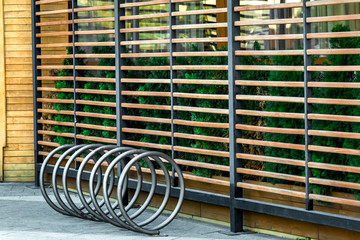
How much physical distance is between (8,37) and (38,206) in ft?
10.4

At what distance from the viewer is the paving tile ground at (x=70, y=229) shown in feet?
23.0

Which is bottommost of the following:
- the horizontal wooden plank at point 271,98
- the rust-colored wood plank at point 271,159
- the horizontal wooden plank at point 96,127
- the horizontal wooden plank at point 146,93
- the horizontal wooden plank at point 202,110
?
the rust-colored wood plank at point 271,159

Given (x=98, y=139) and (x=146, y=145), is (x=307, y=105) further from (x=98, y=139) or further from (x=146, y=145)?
(x=98, y=139)

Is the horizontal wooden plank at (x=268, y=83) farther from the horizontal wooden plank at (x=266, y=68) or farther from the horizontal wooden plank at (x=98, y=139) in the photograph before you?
the horizontal wooden plank at (x=98, y=139)

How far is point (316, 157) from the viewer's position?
6.40 metres

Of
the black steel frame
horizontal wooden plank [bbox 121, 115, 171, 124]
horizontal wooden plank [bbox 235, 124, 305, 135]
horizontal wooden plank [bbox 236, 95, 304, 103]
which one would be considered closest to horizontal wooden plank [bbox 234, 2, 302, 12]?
the black steel frame

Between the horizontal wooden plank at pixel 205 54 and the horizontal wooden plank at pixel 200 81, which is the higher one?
the horizontal wooden plank at pixel 205 54

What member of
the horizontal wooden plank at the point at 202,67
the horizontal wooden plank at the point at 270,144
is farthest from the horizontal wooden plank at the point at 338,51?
the horizontal wooden plank at the point at 202,67

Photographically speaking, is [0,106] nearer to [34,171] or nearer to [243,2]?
[34,171]

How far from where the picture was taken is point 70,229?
742 cm

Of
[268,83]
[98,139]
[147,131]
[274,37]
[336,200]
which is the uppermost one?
[274,37]

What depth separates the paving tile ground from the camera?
700 centimetres

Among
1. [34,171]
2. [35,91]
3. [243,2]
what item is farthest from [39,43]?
[243,2]

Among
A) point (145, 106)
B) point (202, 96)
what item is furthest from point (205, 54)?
point (145, 106)
